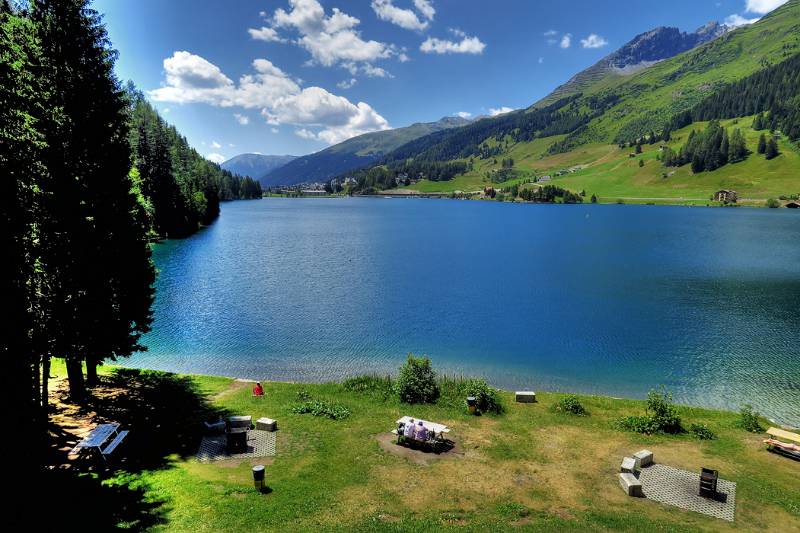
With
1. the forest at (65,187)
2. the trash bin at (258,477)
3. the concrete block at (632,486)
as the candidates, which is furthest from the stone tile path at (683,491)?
the forest at (65,187)

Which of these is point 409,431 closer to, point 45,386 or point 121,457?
point 121,457

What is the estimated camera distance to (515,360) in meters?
42.9

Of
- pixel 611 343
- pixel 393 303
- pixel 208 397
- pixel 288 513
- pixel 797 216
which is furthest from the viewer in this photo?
pixel 797 216

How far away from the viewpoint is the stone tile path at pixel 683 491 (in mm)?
17547

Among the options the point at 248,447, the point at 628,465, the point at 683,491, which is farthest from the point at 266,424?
the point at 683,491

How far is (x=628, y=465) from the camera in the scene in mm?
20359

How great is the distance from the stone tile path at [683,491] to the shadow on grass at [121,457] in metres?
19.9

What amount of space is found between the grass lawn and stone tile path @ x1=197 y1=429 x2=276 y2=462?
0.49m

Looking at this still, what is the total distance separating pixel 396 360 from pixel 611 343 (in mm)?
23675

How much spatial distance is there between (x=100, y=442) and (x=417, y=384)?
1798 centimetres

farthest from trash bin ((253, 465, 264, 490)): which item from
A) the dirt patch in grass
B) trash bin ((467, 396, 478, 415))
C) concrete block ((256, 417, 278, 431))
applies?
trash bin ((467, 396, 478, 415))

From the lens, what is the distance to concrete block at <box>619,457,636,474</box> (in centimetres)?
2025

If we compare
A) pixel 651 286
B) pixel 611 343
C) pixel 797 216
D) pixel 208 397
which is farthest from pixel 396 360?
pixel 797 216

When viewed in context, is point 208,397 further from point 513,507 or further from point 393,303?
point 393,303
